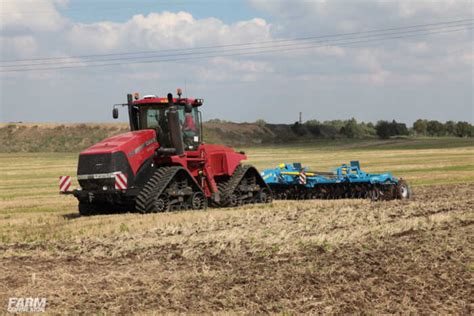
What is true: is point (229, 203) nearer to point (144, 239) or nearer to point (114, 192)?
point (114, 192)

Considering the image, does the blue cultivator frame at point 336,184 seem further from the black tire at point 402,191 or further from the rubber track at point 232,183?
the rubber track at point 232,183

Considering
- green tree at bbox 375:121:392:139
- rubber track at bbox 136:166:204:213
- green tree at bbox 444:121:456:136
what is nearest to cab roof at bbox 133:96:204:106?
rubber track at bbox 136:166:204:213

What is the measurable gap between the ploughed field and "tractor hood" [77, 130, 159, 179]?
1110 mm

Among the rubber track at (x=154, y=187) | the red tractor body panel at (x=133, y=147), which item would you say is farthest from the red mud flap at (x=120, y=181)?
the rubber track at (x=154, y=187)

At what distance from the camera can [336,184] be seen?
20297mm

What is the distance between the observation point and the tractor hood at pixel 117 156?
51.0 ft

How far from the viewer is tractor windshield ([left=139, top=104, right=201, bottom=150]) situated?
17.1 m

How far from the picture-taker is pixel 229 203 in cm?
1823

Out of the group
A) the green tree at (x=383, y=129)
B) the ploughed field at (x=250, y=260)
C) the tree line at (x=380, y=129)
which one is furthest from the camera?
the green tree at (x=383, y=129)

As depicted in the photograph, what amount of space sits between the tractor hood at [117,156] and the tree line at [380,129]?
267 ft

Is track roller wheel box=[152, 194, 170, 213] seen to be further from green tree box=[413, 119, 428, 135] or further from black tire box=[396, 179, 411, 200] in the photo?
green tree box=[413, 119, 428, 135]

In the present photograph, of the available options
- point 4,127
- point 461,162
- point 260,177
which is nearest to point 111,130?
point 4,127

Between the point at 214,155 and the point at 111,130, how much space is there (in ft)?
233

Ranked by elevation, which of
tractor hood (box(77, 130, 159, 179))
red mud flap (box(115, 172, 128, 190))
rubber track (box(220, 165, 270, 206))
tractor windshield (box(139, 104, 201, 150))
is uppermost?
tractor windshield (box(139, 104, 201, 150))
